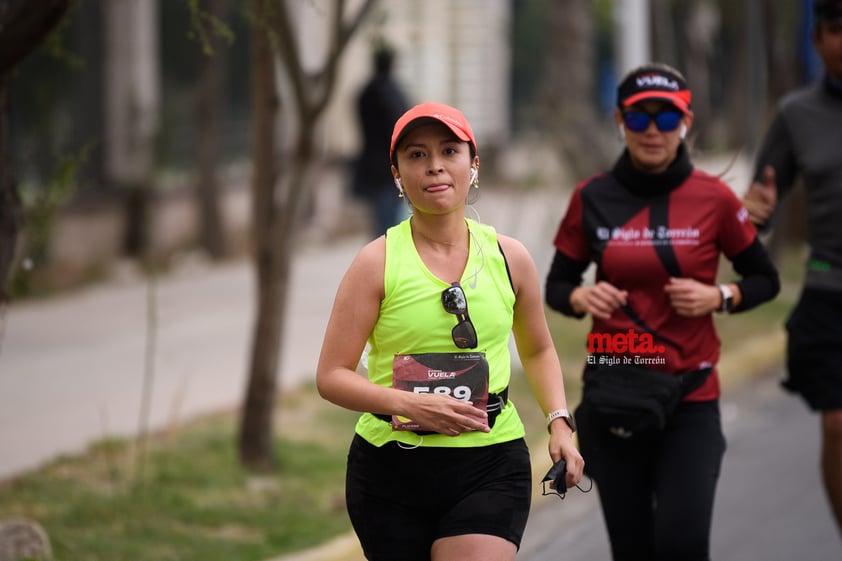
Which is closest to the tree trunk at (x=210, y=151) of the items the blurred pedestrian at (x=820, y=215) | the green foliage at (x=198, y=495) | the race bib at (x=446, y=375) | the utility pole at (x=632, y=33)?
the utility pole at (x=632, y=33)

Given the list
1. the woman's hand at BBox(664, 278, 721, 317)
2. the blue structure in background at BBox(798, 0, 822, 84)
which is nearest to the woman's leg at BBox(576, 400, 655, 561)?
the woman's hand at BBox(664, 278, 721, 317)

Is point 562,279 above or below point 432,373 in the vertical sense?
below

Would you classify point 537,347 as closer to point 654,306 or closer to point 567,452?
point 567,452

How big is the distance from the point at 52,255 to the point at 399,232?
405 inches

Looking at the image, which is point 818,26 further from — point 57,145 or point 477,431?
point 57,145

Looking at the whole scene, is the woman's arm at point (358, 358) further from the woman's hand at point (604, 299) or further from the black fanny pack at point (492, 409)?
the woman's hand at point (604, 299)

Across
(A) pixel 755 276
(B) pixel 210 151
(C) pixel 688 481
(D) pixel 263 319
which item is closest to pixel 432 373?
(C) pixel 688 481

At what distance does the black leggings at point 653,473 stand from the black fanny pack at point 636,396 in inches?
2.3

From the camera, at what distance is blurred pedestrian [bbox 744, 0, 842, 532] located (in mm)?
5168

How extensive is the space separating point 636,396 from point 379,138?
889 centimetres

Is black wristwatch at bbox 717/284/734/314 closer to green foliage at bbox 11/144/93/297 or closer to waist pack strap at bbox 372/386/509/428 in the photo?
waist pack strap at bbox 372/386/509/428

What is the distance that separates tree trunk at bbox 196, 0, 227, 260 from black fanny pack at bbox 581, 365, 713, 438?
1056 centimetres

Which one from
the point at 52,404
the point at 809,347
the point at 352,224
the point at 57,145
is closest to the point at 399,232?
the point at 809,347

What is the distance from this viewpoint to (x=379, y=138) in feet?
42.4
